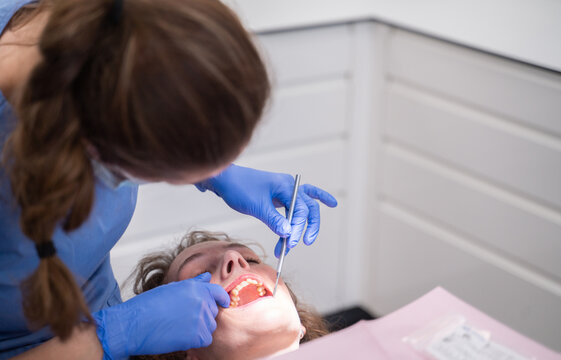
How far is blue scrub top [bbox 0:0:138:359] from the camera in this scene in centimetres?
104

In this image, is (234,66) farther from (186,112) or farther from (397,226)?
(397,226)

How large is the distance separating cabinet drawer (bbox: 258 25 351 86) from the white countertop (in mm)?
55

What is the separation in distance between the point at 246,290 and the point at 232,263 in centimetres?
7

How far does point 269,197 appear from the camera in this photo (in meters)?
1.43

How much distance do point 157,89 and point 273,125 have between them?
140 cm

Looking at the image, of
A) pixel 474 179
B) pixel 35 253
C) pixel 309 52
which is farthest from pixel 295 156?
pixel 35 253

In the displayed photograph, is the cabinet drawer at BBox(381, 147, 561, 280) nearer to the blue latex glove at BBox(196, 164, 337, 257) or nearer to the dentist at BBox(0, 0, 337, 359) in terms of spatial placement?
the blue latex glove at BBox(196, 164, 337, 257)

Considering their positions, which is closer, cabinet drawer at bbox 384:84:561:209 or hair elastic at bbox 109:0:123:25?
hair elastic at bbox 109:0:123:25

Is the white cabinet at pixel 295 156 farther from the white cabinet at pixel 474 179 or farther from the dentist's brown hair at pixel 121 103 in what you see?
Answer: the dentist's brown hair at pixel 121 103

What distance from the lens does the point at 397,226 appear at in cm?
233

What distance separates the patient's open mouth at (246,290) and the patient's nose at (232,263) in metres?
0.03

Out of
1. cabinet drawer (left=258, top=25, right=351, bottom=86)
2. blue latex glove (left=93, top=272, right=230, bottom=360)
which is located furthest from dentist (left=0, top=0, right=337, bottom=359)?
cabinet drawer (left=258, top=25, right=351, bottom=86)

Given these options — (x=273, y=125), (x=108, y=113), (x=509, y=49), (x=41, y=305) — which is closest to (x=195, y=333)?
(x=41, y=305)

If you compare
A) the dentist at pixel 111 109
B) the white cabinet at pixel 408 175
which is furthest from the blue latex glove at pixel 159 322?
the white cabinet at pixel 408 175
